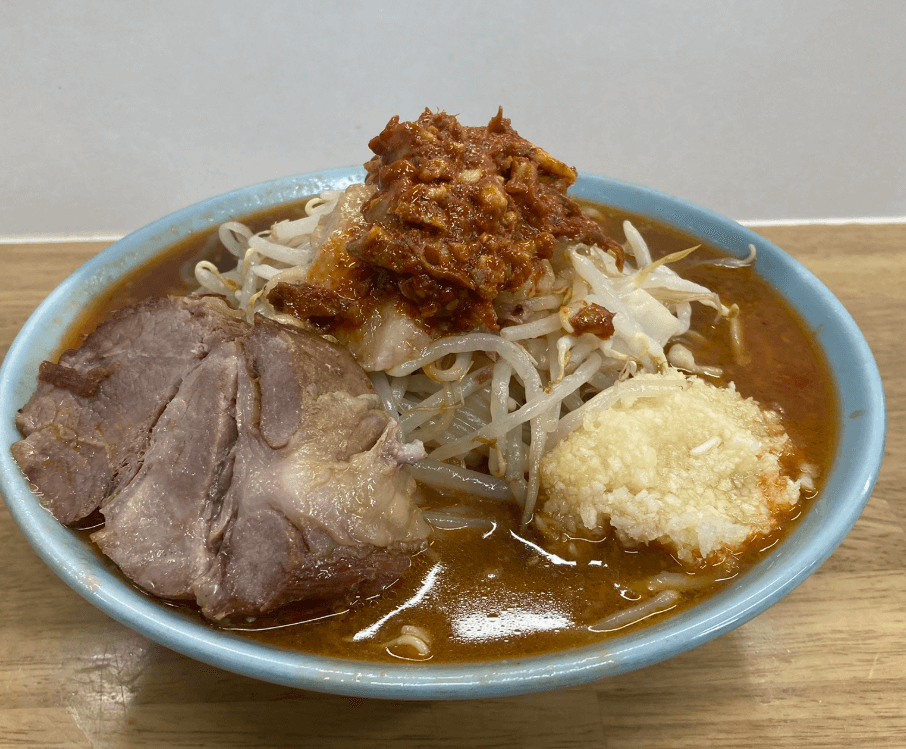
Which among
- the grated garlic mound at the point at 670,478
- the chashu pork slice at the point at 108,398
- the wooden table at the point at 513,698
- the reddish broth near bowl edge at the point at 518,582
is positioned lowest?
the wooden table at the point at 513,698

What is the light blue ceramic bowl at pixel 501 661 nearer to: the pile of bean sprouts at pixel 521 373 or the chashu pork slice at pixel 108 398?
the chashu pork slice at pixel 108 398

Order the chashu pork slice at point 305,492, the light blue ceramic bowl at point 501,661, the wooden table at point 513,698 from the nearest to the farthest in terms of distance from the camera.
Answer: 1. the light blue ceramic bowl at point 501,661
2. the chashu pork slice at point 305,492
3. the wooden table at point 513,698

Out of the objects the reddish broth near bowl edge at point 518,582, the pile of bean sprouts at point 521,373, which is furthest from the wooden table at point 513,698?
the pile of bean sprouts at point 521,373

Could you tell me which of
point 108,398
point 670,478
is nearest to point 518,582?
point 670,478

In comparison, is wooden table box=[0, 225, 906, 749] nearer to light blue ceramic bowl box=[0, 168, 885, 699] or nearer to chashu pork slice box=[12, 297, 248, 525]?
light blue ceramic bowl box=[0, 168, 885, 699]

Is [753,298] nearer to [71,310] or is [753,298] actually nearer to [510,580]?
[510,580]

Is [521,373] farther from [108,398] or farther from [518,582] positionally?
[108,398]

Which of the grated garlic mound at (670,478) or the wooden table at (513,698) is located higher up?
the grated garlic mound at (670,478)

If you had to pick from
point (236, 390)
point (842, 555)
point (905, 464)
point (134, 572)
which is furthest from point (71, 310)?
point (905, 464)
